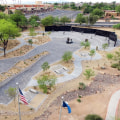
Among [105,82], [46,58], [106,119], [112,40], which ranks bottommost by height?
[106,119]

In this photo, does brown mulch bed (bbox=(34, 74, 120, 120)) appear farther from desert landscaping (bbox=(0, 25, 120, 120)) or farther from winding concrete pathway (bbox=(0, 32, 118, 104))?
winding concrete pathway (bbox=(0, 32, 118, 104))

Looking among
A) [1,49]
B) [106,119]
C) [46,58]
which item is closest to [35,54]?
[46,58]

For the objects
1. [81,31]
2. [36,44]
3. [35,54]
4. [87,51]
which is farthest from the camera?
[81,31]

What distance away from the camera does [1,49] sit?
40562 mm

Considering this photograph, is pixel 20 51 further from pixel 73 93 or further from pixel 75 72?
pixel 73 93

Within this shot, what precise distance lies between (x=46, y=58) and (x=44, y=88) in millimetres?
14588

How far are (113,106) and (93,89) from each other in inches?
181

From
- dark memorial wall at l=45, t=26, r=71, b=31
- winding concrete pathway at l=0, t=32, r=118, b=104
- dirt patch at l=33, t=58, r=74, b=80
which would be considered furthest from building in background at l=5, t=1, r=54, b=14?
dirt patch at l=33, t=58, r=74, b=80

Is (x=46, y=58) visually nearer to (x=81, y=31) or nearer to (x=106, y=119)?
(x=106, y=119)

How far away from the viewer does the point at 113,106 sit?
63.8 ft

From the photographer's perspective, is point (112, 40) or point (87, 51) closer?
point (87, 51)

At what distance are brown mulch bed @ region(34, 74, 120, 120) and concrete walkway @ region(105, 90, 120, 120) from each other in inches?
86.7

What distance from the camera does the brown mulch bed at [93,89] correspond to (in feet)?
61.6

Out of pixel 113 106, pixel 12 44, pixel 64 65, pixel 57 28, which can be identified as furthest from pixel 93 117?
pixel 57 28
